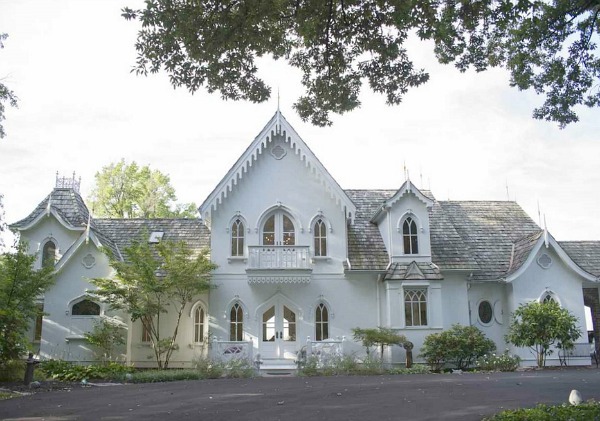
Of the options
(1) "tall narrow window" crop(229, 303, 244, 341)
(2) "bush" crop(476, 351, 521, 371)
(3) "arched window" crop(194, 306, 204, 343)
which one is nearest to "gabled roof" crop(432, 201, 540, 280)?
(2) "bush" crop(476, 351, 521, 371)

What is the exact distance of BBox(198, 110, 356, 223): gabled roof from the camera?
2353 cm

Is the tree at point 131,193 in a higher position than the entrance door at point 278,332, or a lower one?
higher

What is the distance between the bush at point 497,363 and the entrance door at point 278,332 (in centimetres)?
731

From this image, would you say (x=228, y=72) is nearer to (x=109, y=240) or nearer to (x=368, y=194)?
(x=109, y=240)

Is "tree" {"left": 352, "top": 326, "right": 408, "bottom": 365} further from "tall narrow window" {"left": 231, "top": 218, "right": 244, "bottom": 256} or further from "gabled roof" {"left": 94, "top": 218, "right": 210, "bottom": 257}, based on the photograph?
"gabled roof" {"left": 94, "top": 218, "right": 210, "bottom": 257}

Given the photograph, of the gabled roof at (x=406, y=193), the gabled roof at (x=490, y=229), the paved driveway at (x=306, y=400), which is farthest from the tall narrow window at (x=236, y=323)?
the gabled roof at (x=490, y=229)

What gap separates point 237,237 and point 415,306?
310 inches

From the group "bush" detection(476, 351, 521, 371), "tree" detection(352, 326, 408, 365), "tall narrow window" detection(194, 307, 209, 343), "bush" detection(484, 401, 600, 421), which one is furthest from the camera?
"tall narrow window" detection(194, 307, 209, 343)

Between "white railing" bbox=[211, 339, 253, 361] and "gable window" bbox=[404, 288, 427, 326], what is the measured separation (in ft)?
21.6

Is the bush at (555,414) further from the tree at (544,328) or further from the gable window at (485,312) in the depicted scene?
the gable window at (485,312)

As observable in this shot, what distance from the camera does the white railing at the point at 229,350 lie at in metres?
21.1

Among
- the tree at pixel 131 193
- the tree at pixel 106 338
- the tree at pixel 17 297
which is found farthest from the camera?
the tree at pixel 131 193

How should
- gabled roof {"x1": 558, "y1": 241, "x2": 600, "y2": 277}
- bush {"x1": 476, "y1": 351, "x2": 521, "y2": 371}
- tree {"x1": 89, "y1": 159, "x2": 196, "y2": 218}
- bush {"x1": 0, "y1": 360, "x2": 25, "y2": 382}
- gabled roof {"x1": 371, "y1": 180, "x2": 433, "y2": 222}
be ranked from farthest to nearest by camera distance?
tree {"x1": 89, "y1": 159, "x2": 196, "y2": 218}
gabled roof {"x1": 558, "y1": 241, "x2": 600, "y2": 277}
gabled roof {"x1": 371, "y1": 180, "x2": 433, "y2": 222}
bush {"x1": 476, "y1": 351, "x2": 521, "y2": 371}
bush {"x1": 0, "y1": 360, "x2": 25, "y2": 382}

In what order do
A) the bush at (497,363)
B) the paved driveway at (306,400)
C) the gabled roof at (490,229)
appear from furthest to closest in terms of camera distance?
the gabled roof at (490,229) < the bush at (497,363) < the paved driveway at (306,400)
